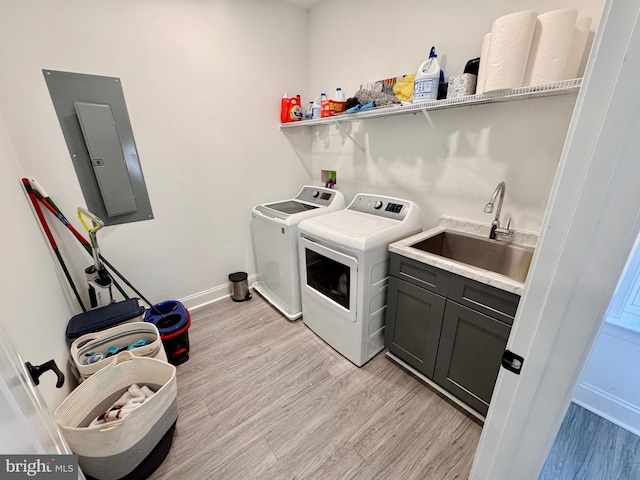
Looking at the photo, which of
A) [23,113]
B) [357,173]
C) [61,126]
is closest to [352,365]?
[357,173]

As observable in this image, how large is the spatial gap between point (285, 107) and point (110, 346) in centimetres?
232

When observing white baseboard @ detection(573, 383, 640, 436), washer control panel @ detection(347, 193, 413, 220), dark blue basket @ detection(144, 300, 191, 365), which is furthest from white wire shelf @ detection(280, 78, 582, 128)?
dark blue basket @ detection(144, 300, 191, 365)

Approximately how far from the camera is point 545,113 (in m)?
1.33

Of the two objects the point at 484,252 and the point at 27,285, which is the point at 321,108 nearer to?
the point at 484,252

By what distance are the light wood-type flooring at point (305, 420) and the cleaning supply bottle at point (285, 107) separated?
2045 millimetres

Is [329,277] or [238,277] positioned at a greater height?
[329,277]

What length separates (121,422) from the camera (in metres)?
1.03

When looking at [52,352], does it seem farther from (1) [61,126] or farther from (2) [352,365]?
(2) [352,365]

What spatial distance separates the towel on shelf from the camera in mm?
1189

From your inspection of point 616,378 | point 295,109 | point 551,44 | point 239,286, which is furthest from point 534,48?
point 239,286

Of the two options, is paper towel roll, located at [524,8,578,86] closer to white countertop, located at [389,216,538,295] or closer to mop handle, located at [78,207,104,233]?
white countertop, located at [389,216,538,295]

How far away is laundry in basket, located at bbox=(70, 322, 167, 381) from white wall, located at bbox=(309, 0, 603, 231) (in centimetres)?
194

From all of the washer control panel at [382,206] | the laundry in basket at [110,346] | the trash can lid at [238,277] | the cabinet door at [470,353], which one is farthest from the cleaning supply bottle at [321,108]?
the laundry in basket at [110,346]

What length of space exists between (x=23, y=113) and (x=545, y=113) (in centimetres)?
293
